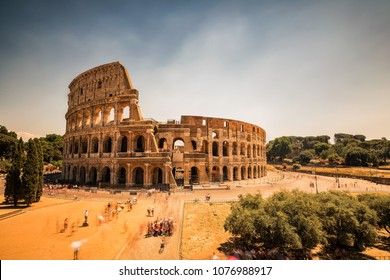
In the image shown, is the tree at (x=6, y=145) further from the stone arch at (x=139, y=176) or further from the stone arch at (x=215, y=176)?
the stone arch at (x=215, y=176)

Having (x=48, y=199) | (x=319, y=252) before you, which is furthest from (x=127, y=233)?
→ (x=48, y=199)

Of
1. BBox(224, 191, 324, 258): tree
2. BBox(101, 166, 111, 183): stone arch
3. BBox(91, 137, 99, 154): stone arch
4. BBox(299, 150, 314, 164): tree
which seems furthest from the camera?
BBox(299, 150, 314, 164): tree

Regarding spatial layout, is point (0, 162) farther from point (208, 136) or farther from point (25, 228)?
point (208, 136)

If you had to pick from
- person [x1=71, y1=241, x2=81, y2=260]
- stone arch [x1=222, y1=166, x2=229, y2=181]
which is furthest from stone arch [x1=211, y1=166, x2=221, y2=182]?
person [x1=71, y1=241, x2=81, y2=260]

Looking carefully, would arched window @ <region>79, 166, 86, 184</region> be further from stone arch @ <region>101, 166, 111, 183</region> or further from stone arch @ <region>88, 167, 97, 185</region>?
stone arch @ <region>101, 166, 111, 183</region>

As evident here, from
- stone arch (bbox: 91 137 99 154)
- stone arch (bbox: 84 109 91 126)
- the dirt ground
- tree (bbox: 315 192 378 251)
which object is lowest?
the dirt ground
